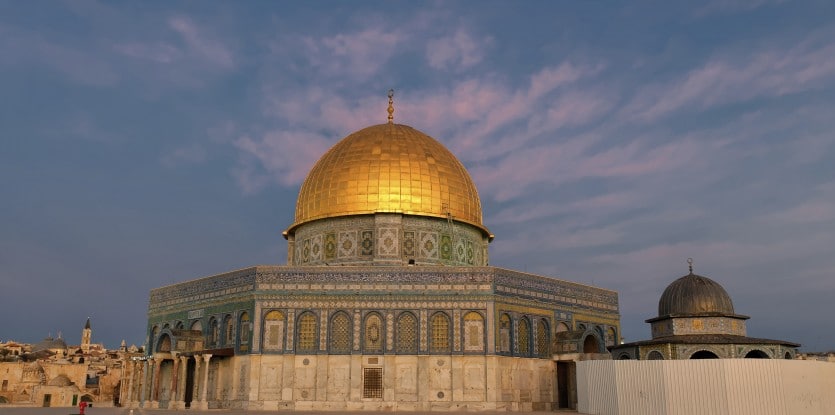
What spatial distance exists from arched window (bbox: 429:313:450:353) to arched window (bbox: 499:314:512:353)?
2.04 meters

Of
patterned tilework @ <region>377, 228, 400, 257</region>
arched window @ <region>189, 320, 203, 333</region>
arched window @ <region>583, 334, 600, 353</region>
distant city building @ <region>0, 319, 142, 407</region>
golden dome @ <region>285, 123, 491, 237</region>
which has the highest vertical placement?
golden dome @ <region>285, 123, 491, 237</region>

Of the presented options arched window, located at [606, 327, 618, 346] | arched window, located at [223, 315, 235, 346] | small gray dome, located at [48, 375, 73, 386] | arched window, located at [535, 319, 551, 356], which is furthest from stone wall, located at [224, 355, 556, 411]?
small gray dome, located at [48, 375, 73, 386]

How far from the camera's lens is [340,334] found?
90.0ft

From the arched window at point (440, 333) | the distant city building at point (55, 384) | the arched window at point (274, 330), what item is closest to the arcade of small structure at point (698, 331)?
the arched window at point (440, 333)

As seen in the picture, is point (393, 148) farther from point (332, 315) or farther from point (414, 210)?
point (332, 315)

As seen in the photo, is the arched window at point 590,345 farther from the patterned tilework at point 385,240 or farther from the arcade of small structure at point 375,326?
the patterned tilework at point 385,240

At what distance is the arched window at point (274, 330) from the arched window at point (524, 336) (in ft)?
29.4

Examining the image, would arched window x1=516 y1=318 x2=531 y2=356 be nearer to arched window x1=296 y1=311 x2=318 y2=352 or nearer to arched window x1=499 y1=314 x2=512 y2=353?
arched window x1=499 y1=314 x2=512 y2=353

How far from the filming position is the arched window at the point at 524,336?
94.0 ft

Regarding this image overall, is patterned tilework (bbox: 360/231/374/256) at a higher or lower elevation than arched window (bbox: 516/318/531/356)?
higher

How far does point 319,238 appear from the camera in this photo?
106 ft

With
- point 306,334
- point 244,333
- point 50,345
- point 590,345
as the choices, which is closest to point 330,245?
point 306,334

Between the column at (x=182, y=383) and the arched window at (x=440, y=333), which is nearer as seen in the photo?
the arched window at (x=440, y=333)

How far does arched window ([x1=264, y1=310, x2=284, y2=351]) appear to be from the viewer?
27125 millimetres
